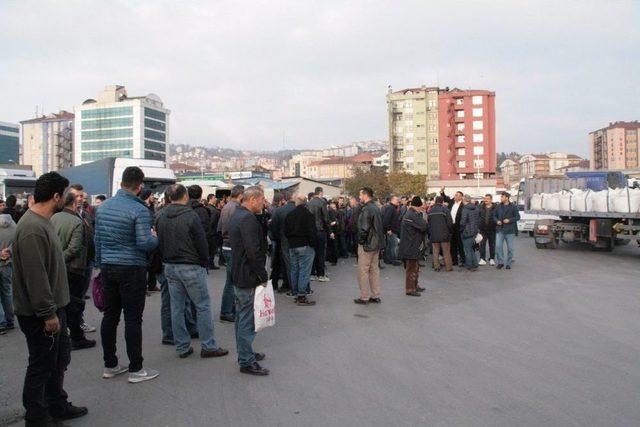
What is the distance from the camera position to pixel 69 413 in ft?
14.1

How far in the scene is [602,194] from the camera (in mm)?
16422

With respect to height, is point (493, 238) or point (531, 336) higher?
point (493, 238)

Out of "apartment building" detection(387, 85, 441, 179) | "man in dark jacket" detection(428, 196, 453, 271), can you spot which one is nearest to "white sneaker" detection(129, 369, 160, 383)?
"man in dark jacket" detection(428, 196, 453, 271)

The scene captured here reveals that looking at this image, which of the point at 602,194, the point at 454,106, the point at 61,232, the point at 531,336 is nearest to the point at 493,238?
the point at 602,194

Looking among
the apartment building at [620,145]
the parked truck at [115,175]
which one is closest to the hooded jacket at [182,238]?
the parked truck at [115,175]

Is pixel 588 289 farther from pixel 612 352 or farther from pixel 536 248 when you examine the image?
pixel 536 248

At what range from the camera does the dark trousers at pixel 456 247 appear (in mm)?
13992

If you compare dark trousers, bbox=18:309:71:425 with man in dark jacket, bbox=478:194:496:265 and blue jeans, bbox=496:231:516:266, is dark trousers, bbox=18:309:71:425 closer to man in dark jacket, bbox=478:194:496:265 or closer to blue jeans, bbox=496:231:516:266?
blue jeans, bbox=496:231:516:266

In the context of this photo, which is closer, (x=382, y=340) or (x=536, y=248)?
(x=382, y=340)

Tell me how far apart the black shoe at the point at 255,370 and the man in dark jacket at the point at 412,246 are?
16.6ft

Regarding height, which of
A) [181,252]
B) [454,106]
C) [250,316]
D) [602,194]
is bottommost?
[250,316]

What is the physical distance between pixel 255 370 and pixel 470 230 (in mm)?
9026

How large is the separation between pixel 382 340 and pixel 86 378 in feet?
11.5

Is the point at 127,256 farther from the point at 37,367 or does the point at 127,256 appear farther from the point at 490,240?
the point at 490,240
